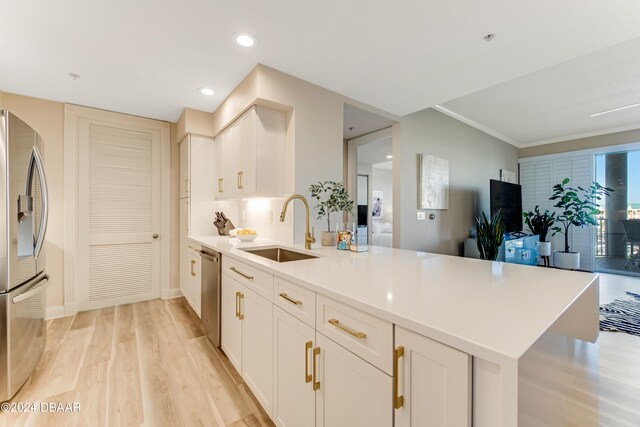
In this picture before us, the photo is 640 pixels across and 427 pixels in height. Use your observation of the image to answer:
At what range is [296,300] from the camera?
49.4 inches

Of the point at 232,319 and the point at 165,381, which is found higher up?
the point at 232,319

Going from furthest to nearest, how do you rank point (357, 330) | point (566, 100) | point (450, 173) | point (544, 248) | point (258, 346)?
1. point (544, 248)
2. point (450, 173)
3. point (566, 100)
4. point (258, 346)
5. point (357, 330)

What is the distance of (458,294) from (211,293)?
78.4 inches

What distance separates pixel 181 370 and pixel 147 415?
443 millimetres

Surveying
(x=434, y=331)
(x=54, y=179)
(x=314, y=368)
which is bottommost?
(x=314, y=368)

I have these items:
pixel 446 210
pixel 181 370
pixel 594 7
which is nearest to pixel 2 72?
pixel 181 370

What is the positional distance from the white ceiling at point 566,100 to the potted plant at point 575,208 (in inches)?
42.4

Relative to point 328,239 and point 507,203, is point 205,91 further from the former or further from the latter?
point 507,203

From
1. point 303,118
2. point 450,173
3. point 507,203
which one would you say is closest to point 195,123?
point 303,118

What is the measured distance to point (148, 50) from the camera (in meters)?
2.10

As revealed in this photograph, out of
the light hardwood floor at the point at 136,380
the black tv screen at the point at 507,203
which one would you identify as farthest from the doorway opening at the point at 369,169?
the light hardwood floor at the point at 136,380

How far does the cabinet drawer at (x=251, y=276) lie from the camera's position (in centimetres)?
151

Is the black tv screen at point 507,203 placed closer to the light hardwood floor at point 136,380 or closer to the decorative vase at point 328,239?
the decorative vase at point 328,239

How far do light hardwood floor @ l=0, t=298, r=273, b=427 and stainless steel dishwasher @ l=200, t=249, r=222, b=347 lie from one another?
18cm
